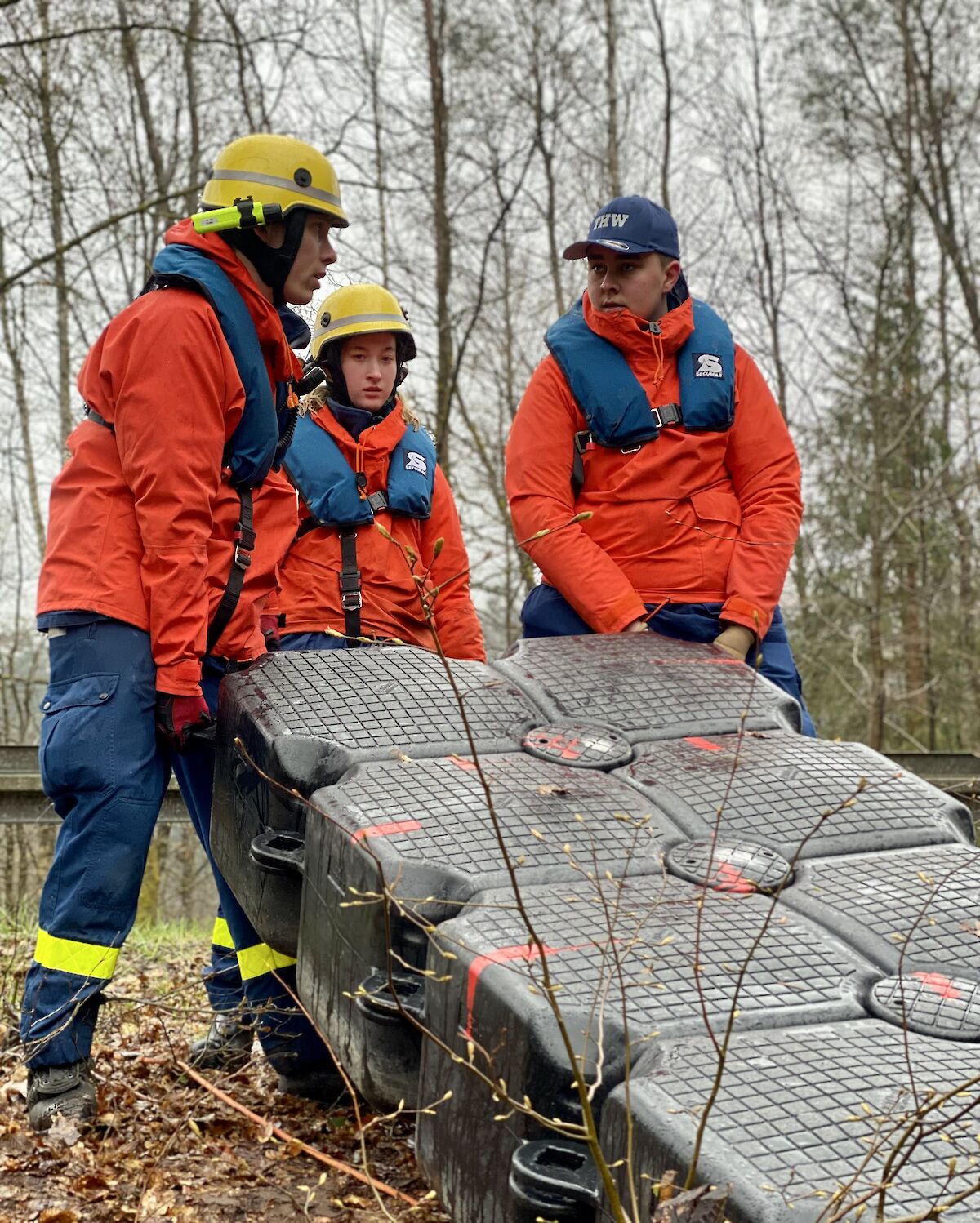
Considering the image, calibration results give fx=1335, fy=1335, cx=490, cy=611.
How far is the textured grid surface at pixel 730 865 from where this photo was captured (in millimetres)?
2463

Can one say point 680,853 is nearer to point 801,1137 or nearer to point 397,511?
point 801,1137

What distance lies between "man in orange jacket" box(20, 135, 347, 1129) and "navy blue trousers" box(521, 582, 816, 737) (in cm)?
130

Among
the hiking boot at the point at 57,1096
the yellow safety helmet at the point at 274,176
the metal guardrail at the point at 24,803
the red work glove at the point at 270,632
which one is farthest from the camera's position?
the metal guardrail at the point at 24,803

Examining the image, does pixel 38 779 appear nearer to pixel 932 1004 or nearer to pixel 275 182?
pixel 275 182

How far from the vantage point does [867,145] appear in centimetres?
1520

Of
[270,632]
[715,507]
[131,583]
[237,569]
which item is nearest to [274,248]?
[237,569]

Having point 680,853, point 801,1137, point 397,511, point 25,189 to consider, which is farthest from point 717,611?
point 25,189

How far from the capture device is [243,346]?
130 inches

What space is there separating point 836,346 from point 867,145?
2.42 meters

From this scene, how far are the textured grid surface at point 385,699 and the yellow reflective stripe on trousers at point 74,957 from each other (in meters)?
0.73

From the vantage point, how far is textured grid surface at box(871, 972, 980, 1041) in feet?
6.71

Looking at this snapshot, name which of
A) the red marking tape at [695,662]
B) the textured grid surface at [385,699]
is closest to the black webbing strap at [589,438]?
the red marking tape at [695,662]

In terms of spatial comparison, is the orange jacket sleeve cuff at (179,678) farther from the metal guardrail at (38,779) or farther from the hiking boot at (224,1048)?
the metal guardrail at (38,779)

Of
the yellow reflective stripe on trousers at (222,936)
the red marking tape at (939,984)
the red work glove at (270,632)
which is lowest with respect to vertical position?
the yellow reflective stripe on trousers at (222,936)
